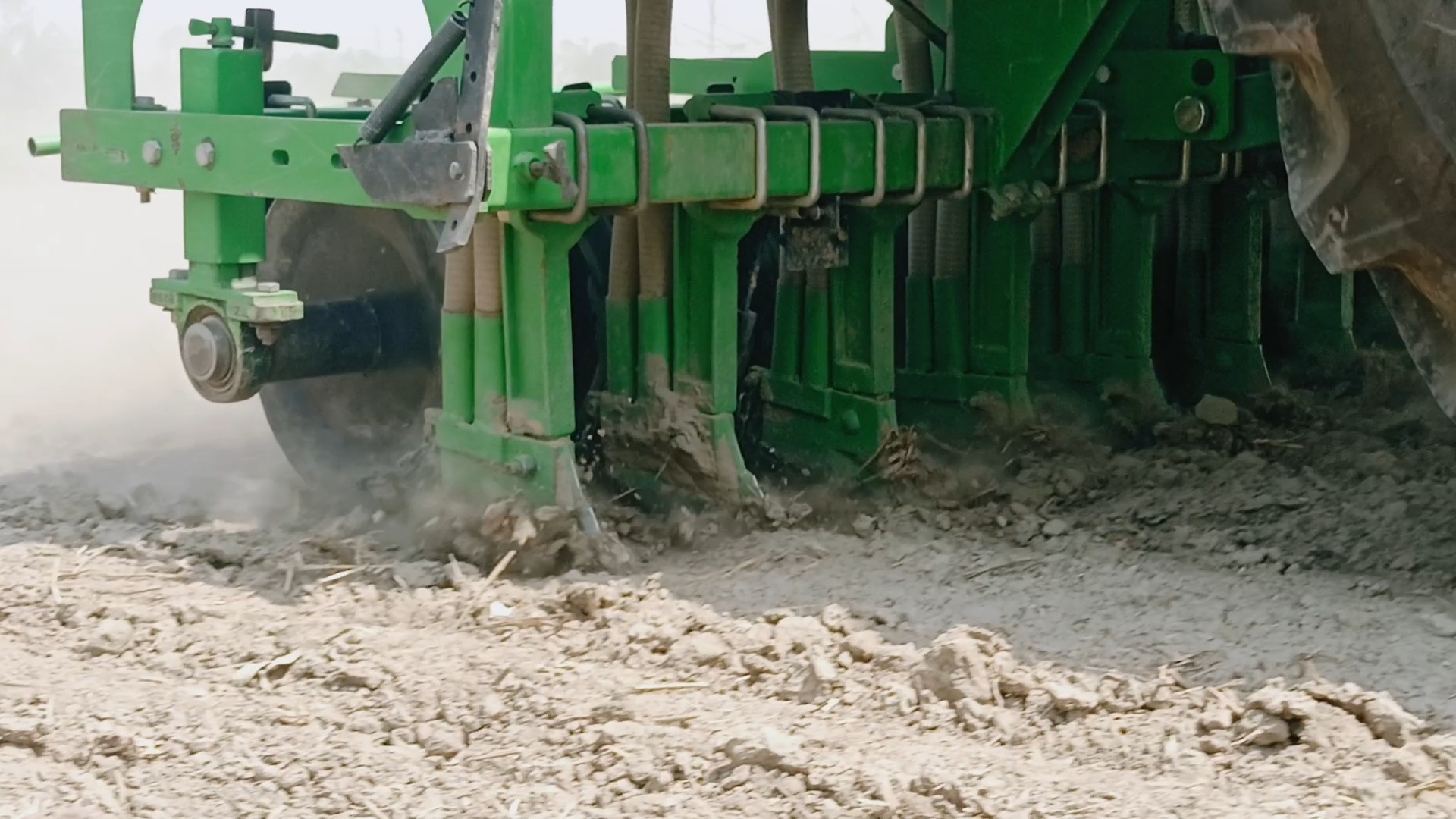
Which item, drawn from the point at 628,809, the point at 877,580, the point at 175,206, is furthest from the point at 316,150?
the point at 175,206

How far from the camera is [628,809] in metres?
2.14

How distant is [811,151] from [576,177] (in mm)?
505

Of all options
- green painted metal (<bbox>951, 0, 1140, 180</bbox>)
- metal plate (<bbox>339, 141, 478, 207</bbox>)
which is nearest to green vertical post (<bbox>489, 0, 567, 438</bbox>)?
metal plate (<bbox>339, 141, 478, 207</bbox>)

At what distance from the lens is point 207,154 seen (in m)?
3.29

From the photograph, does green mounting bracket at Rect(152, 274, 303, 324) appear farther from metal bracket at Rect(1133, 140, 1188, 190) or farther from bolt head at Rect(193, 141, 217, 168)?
metal bracket at Rect(1133, 140, 1188, 190)

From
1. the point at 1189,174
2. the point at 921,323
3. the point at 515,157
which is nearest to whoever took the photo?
the point at 515,157

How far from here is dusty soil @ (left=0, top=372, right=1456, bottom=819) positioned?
7.15 ft

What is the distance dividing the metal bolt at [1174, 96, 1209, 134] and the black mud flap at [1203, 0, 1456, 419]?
1.21 metres

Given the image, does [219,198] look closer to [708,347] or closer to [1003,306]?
[708,347]

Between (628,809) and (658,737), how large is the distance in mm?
169

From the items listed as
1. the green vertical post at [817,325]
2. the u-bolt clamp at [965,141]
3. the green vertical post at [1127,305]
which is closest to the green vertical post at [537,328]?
the green vertical post at [817,325]

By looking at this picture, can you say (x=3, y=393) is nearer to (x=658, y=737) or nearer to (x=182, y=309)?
(x=182, y=309)

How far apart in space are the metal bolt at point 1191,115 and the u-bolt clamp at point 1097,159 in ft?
0.47

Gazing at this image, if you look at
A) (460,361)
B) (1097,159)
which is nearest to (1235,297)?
(1097,159)
